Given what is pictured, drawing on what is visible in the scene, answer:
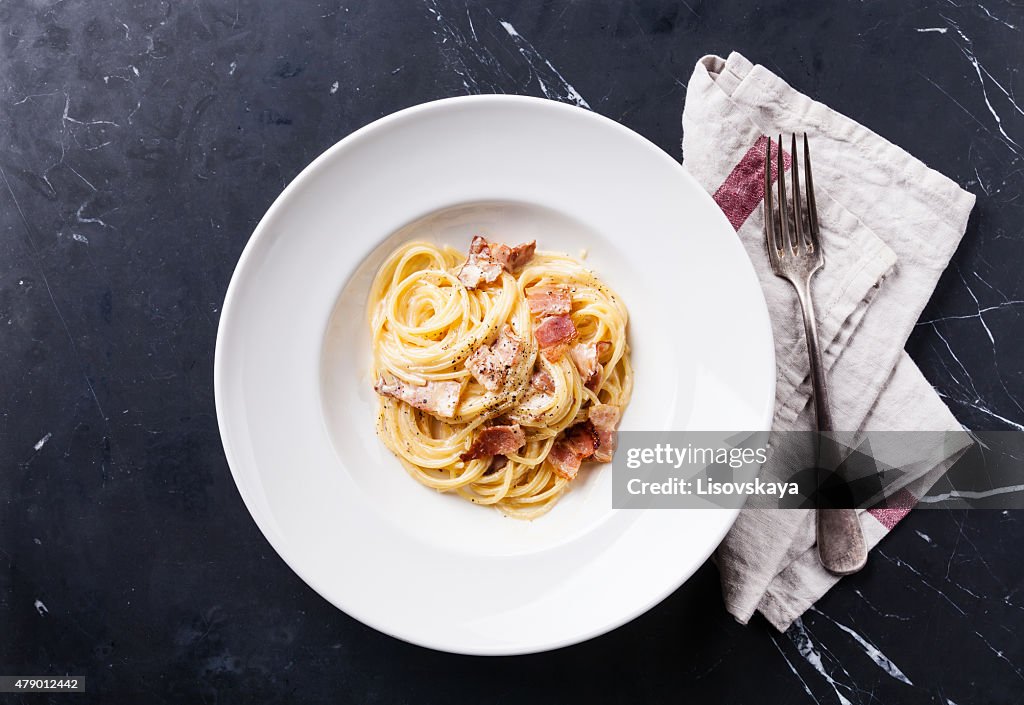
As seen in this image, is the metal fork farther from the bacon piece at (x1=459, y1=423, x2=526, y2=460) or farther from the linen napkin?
the bacon piece at (x1=459, y1=423, x2=526, y2=460)

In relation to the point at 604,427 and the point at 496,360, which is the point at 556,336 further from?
the point at 604,427

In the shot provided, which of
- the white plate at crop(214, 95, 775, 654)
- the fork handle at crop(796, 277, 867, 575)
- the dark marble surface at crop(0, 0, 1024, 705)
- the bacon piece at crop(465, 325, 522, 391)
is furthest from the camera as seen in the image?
the dark marble surface at crop(0, 0, 1024, 705)

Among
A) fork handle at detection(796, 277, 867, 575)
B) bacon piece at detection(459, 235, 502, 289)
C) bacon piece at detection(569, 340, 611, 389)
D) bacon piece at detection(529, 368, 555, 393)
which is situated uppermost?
bacon piece at detection(459, 235, 502, 289)

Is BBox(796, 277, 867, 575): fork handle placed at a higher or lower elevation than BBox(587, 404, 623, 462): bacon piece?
lower

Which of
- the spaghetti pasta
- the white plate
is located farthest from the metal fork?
the spaghetti pasta

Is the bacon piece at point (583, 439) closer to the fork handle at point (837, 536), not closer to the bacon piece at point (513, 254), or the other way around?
the bacon piece at point (513, 254)

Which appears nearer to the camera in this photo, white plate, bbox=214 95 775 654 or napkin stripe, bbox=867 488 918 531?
white plate, bbox=214 95 775 654

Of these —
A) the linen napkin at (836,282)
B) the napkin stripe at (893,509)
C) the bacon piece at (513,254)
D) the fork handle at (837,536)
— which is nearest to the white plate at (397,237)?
the bacon piece at (513,254)

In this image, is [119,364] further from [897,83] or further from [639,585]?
[897,83]
